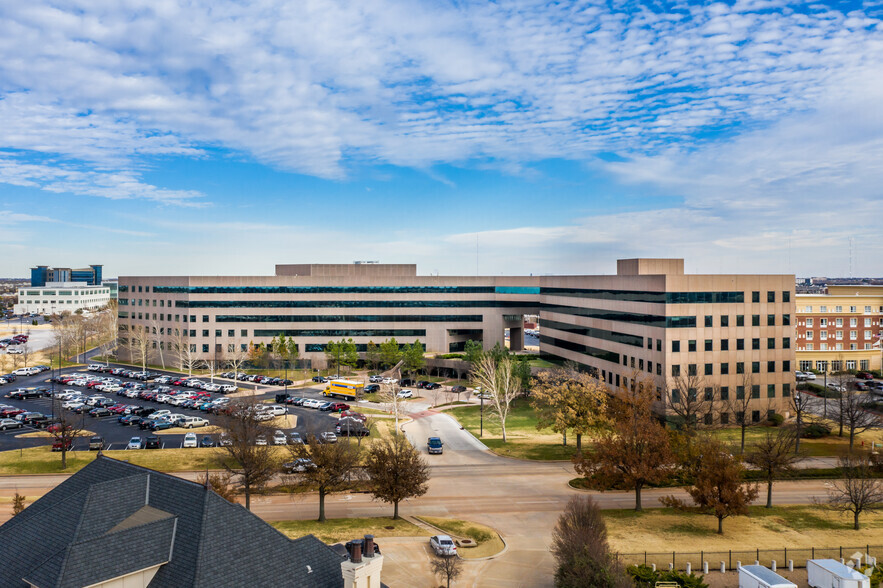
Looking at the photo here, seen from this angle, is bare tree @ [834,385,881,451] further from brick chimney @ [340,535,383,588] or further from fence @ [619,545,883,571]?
brick chimney @ [340,535,383,588]

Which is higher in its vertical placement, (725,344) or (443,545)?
(725,344)

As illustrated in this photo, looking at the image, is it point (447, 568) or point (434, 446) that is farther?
point (434, 446)

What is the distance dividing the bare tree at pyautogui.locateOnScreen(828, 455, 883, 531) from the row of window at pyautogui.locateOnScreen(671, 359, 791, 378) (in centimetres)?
2292

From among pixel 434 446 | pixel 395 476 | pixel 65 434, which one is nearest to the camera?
pixel 395 476

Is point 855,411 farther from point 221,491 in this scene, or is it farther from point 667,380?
point 221,491

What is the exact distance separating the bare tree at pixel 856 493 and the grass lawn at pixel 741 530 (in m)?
0.93

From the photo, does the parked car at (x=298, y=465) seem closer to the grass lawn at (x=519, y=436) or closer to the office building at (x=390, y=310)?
the grass lawn at (x=519, y=436)

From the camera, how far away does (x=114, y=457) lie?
55.2 m

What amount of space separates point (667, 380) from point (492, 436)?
23.4m

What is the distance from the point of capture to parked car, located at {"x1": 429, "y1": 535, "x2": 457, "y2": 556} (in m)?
33.6

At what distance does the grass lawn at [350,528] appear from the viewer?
120ft

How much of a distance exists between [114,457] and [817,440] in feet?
262

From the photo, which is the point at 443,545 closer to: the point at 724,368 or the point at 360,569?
the point at 360,569

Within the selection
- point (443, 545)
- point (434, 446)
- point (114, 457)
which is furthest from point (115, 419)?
point (443, 545)
